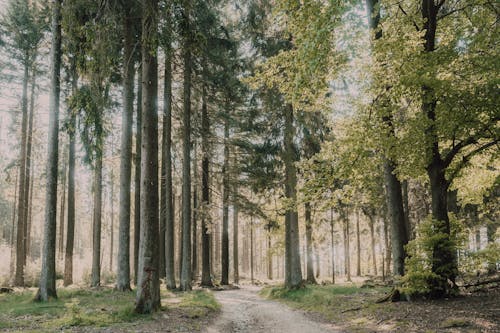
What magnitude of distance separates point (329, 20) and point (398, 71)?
2.54m

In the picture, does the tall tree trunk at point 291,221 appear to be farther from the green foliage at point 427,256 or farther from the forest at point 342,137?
the green foliage at point 427,256

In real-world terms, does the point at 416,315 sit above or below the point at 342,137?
below

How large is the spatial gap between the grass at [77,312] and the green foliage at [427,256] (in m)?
5.64

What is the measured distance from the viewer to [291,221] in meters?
18.1

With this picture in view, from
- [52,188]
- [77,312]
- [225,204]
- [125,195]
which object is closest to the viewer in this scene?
[77,312]

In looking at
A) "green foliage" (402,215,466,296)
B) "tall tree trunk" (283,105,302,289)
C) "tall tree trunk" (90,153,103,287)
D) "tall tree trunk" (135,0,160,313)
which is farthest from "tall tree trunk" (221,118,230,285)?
"green foliage" (402,215,466,296)

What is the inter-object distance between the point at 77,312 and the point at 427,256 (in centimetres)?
860

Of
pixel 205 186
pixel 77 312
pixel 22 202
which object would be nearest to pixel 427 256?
pixel 77 312

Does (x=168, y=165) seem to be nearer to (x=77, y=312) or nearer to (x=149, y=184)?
(x=149, y=184)

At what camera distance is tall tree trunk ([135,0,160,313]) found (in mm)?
9867

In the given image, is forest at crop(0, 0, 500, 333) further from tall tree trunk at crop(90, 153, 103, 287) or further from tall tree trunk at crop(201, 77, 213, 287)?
tall tree trunk at crop(201, 77, 213, 287)

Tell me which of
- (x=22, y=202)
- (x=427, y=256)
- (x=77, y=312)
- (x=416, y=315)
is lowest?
(x=416, y=315)

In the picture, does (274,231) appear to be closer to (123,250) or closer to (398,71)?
(123,250)

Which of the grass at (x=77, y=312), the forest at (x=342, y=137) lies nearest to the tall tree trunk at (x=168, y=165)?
the forest at (x=342, y=137)
